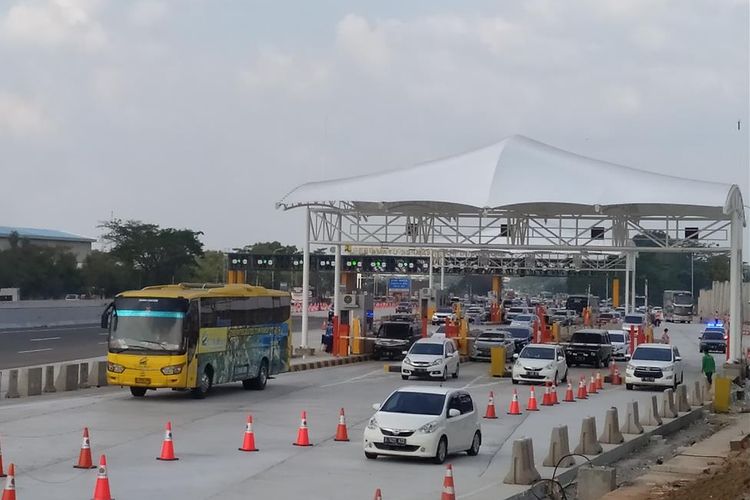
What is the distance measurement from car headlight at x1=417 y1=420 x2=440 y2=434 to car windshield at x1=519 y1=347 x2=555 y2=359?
19917 millimetres

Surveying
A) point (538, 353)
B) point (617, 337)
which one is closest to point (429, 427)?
point (538, 353)

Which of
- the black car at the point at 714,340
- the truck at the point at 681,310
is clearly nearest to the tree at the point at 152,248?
the truck at the point at 681,310

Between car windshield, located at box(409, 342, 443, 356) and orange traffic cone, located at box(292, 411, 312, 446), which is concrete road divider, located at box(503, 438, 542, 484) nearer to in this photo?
orange traffic cone, located at box(292, 411, 312, 446)

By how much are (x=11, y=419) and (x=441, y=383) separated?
1724cm

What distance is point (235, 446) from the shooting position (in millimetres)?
20406

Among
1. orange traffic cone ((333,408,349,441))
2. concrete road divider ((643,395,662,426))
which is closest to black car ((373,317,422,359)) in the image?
concrete road divider ((643,395,662,426))

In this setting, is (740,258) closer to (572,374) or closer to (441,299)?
(572,374)

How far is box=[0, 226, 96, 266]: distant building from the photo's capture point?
4125 inches

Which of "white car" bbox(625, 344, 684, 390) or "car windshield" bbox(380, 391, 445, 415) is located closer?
"car windshield" bbox(380, 391, 445, 415)

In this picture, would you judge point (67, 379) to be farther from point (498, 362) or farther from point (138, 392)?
point (498, 362)

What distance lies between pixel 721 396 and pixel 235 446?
18241 mm

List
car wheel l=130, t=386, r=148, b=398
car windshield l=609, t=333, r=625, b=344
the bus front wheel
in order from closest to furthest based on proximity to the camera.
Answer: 1. car wheel l=130, t=386, r=148, b=398
2. the bus front wheel
3. car windshield l=609, t=333, r=625, b=344

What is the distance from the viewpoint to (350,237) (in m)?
51.3

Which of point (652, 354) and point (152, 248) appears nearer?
point (652, 354)
